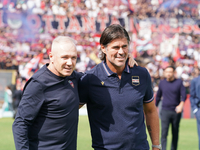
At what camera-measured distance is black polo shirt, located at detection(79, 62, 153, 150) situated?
3.21m

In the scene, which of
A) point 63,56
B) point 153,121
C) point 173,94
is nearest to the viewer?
point 63,56

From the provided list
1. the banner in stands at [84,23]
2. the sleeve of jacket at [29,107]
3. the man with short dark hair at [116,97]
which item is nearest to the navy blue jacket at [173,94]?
the man with short dark hair at [116,97]

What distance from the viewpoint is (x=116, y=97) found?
10.7 feet

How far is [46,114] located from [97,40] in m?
21.5

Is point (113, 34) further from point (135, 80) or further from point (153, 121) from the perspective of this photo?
point (153, 121)

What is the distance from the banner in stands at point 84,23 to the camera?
24781mm

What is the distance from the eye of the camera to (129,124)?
Answer: 3.21m

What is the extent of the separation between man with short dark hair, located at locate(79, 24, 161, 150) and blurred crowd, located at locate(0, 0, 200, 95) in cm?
Result: 1523

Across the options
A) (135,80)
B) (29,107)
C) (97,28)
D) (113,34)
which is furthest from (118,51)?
(97,28)

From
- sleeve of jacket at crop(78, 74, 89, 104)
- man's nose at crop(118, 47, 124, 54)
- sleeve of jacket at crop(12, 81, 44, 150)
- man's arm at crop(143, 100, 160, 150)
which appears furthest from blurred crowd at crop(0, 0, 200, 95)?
sleeve of jacket at crop(12, 81, 44, 150)

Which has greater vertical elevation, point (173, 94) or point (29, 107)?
point (29, 107)

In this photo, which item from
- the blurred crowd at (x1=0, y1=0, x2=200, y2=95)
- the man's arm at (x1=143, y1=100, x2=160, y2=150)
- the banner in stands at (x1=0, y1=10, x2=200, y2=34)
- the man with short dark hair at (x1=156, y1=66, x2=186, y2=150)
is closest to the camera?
the man's arm at (x1=143, y1=100, x2=160, y2=150)

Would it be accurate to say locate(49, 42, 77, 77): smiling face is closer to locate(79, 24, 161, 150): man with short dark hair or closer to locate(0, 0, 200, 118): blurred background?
locate(79, 24, 161, 150): man with short dark hair

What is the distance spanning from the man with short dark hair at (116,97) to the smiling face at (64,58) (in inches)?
19.1
